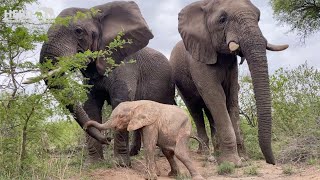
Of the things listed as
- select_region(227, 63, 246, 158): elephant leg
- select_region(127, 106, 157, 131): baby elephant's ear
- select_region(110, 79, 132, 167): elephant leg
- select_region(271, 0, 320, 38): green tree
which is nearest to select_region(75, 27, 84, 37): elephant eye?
select_region(110, 79, 132, 167): elephant leg

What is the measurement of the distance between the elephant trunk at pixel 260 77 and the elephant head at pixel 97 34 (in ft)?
7.02

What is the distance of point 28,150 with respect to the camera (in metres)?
6.86

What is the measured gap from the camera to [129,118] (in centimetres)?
720

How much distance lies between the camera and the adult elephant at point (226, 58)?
7613 millimetres

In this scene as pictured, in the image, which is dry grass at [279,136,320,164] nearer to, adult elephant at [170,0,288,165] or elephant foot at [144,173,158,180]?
adult elephant at [170,0,288,165]

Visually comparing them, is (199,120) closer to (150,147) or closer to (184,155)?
(184,155)

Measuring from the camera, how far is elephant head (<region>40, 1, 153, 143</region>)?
7.33 m

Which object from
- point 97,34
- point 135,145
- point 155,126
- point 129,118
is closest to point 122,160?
point 129,118

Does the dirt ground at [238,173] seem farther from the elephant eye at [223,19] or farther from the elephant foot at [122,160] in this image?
the elephant eye at [223,19]

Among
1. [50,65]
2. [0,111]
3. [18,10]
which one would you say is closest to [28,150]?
[0,111]

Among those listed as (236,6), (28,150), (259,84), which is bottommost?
(28,150)

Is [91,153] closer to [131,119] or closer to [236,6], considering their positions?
[131,119]

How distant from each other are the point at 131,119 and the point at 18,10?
2054 millimetres

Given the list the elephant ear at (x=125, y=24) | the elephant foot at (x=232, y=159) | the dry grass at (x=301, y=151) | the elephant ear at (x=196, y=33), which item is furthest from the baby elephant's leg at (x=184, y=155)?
the elephant ear at (x=125, y=24)
